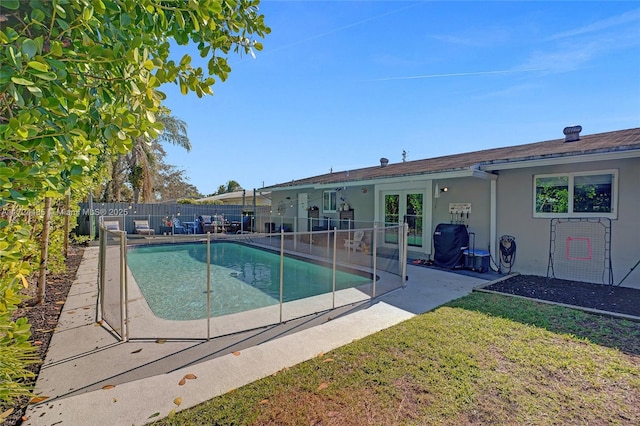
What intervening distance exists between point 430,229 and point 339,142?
1205 cm

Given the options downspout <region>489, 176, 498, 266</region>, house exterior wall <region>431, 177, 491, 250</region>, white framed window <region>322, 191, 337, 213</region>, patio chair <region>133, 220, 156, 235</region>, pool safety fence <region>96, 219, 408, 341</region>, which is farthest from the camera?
patio chair <region>133, 220, 156, 235</region>

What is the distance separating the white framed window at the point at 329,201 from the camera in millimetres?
14266

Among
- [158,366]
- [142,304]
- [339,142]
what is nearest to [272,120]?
[339,142]

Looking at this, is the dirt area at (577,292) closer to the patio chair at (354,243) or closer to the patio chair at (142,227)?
the patio chair at (354,243)

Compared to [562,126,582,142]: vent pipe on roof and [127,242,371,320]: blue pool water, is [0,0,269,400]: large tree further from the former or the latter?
[562,126,582,142]: vent pipe on roof

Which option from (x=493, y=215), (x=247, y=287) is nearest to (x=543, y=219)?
(x=493, y=215)

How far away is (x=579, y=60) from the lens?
874 centimetres

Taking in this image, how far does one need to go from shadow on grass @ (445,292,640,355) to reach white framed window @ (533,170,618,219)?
130 inches

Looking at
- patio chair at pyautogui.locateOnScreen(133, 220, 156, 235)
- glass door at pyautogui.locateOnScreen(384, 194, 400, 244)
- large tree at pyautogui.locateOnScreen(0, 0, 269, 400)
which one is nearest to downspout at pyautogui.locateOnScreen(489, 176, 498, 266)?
glass door at pyautogui.locateOnScreen(384, 194, 400, 244)

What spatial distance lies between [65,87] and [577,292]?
28.8 ft

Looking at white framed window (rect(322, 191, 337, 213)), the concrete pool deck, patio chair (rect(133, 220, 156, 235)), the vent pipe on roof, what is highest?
the vent pipe on roof

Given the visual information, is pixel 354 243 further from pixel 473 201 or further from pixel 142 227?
pixel 142 227

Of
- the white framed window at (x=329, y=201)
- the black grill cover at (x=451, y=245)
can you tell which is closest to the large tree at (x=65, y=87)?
the black grill cover at (x=451, y=245)

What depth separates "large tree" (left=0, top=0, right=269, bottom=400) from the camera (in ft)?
4.20
